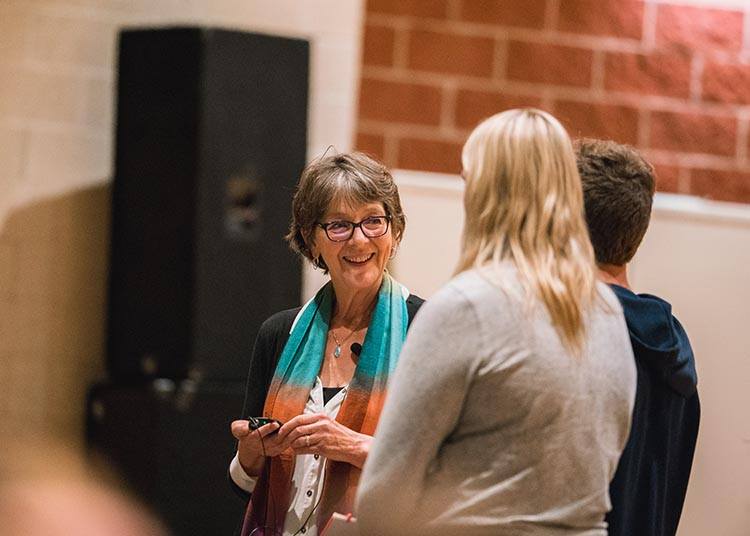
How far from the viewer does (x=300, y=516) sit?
2.04 m

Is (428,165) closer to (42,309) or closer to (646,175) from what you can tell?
(42,309)

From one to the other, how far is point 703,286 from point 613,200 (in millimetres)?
1706

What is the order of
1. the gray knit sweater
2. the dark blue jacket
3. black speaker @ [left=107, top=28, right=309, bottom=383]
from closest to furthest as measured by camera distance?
the gray knit sweater < the dark blue jacket < black speaker @ [left=107, top=28, right=309, bottom=383]

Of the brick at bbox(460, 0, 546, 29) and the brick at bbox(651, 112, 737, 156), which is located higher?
the brick at bbox(460, 0, 546, 29)

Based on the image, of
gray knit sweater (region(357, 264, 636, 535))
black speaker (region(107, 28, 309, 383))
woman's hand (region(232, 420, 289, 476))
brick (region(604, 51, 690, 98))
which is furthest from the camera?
brick (region(604, 51, 690, 98))

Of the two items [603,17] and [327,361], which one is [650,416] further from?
[603,17]

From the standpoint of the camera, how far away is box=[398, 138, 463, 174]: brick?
13.3 ft

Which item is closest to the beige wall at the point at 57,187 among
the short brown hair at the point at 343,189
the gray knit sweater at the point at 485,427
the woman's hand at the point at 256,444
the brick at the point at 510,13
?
the brick at the point at 510,13

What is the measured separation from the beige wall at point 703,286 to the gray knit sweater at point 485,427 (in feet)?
6.59

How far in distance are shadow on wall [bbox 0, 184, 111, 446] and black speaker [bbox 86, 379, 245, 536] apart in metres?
0.40

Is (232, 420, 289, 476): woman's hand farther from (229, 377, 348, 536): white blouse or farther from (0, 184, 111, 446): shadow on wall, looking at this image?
(0, 184, 111, 446): shadow on wall

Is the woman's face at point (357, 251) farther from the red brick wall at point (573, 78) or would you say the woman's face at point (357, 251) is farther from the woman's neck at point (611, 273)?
the red brick wall at point (573, 78)

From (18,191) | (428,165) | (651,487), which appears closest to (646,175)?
(651,487)

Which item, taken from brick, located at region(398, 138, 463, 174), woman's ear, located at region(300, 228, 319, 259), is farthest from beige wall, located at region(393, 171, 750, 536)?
woman's ear, located at region(300, 228, 319, 259)
